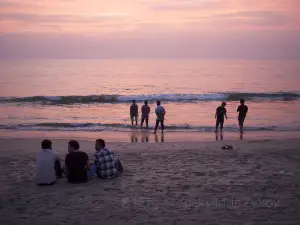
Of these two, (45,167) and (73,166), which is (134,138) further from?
(45,167)

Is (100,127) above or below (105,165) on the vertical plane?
above

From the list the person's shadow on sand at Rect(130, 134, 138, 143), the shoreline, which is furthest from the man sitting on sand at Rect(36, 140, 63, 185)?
the shoreline

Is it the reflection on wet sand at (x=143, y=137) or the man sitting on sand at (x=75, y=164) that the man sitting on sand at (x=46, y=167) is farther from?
the reflection on wet sand at (x=143, y=137)

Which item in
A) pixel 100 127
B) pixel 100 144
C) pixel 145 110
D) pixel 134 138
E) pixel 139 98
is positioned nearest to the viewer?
pixel 100 144

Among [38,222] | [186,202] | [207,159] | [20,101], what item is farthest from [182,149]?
[20,101]

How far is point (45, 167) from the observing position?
24.8ft

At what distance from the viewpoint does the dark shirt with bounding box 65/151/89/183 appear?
7.55m

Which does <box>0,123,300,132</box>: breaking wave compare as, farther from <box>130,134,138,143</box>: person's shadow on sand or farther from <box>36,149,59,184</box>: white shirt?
<box>36,149,59,184</box>: white shirt

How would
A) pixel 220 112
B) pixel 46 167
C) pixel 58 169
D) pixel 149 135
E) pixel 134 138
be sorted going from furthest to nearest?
1. pixel 220 112
2. pixel 149 135
3. pixel 134 138
4. pixel 58 169
5. pixel 46 167

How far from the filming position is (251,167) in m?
8.94

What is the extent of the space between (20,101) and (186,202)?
97.2ft

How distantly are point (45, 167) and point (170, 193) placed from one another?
257cm

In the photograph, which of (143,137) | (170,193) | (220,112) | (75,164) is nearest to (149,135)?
(143,137)

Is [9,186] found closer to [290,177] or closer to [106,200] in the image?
[106,200]
